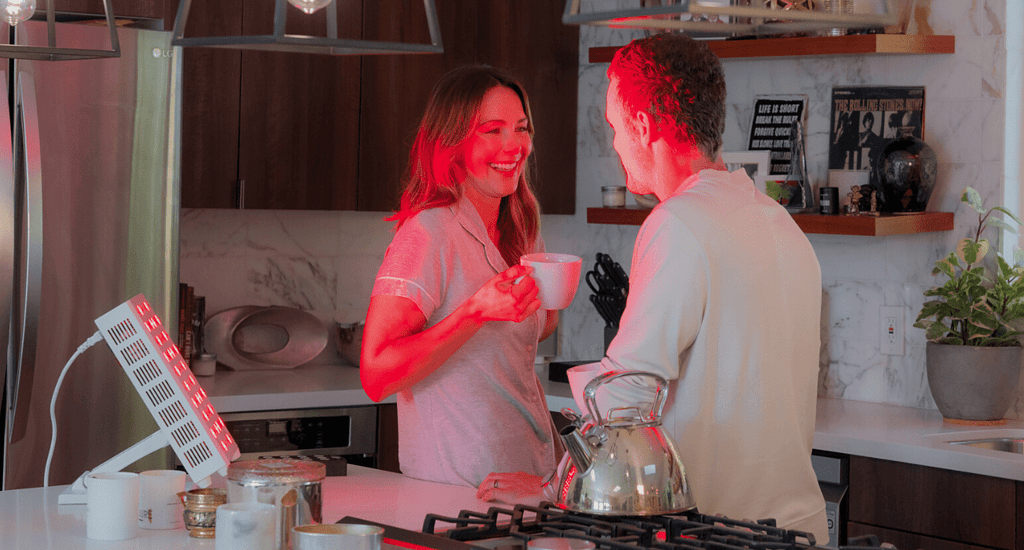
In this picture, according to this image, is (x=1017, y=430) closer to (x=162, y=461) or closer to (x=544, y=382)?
(x=544, y=382)

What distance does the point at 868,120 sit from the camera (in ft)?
11.8

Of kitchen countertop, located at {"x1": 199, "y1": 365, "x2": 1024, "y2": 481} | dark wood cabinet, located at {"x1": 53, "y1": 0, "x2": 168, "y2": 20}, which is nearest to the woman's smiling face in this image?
kitchen countertop, located at {"x1": 199, "y1": 365, "x2": 1024, "y2": 481}

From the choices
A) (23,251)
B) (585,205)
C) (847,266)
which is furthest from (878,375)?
(23,251)

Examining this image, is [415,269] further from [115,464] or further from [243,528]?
[243,528]

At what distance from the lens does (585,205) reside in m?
4.46

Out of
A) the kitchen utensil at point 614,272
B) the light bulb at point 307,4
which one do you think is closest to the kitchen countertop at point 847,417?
the kitchen utensil at point 614,272

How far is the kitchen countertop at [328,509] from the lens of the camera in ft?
5.27

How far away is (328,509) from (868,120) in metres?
2.46

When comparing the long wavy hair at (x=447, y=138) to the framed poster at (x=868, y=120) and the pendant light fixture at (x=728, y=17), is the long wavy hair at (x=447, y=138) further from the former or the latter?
the framed poster at (x=868, y=120)

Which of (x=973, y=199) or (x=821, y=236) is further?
(x=821, y=236)

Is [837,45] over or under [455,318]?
over

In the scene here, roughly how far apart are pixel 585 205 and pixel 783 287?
2.78 metres

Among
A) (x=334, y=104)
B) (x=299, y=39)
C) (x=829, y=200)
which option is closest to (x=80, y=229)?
(x=334, y=104)

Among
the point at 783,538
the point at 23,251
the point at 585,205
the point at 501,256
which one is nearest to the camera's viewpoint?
the point at 783,538
